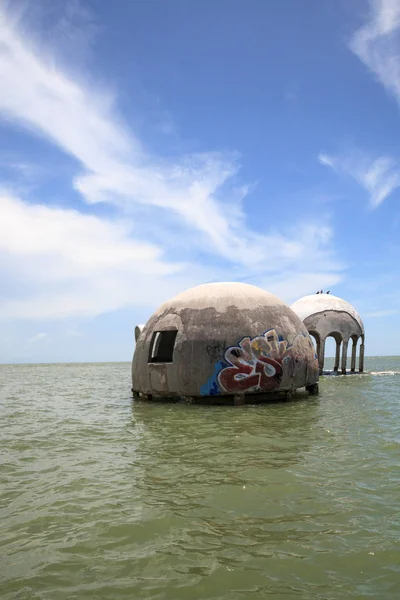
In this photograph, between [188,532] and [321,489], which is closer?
[188,532]

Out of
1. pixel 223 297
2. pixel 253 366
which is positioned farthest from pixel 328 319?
pixel 253 366

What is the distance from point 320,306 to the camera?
27219 millimetres

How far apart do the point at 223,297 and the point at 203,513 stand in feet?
30.6

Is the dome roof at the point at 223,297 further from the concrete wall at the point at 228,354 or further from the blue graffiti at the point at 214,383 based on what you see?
the blue graffiti at the point at 214,383

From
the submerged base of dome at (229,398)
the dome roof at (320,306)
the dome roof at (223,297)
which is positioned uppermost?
the dome roof at (320,306)

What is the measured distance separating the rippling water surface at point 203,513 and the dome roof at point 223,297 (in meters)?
4.62

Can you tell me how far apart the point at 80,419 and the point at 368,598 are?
9768 mm

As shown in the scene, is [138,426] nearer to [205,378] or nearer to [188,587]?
[205,378]

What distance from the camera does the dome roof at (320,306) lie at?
2705 cm

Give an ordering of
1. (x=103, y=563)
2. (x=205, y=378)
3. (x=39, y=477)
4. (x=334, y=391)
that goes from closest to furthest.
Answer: (x=103, y=563)
(x=39, y=477)
(x=205, y=378)
(x=334, y=391)

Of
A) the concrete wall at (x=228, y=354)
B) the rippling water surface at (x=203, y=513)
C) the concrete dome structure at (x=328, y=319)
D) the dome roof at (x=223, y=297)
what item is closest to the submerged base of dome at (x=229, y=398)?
the concrete wall at (x=228, y=354)

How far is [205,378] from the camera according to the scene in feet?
42.6

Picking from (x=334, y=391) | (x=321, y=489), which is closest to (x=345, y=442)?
(x=321, y=489)

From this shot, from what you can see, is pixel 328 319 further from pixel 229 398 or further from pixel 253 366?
pixel 229 398
